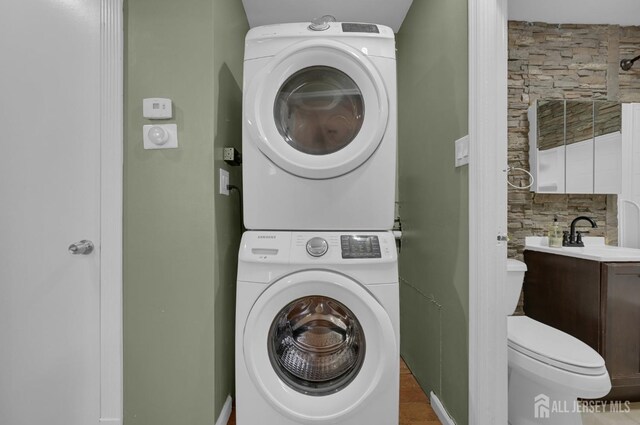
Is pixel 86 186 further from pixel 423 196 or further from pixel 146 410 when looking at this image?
pixel 423 196

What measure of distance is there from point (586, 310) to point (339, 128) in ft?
5.97

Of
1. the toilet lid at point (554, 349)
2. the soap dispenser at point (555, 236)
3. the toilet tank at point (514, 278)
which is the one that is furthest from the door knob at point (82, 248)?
the soap dispenser at point (555, 236)

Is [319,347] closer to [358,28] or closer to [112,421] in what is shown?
[112,421]

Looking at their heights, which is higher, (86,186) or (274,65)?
(274,65)

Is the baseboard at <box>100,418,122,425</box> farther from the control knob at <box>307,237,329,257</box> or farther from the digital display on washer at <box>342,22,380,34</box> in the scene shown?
the digital display on washer at <box>342,22,380,34</box>

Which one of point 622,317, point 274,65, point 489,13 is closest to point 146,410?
point 274,65

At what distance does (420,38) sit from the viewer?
193cm

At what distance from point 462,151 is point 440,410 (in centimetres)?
127

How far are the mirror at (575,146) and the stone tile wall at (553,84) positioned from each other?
74mm

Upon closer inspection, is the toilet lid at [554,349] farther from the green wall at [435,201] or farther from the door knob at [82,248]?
the door knob at [82,248]

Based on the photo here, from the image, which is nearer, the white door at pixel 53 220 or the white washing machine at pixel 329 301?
the white washing machine at pixel 329 301

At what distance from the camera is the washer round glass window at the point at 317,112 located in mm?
1393

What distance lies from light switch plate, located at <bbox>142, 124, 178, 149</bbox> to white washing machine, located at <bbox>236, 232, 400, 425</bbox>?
54 cm

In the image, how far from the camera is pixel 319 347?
1.37 m
